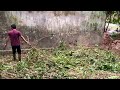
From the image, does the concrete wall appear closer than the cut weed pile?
No

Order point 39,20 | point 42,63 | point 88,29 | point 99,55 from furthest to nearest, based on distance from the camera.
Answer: point 88,29 → point 39,20 → point 99,55 → point 42,63

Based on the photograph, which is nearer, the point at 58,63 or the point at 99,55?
the point at 58,63

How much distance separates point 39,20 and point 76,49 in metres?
2.15

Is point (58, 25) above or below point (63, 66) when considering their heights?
above

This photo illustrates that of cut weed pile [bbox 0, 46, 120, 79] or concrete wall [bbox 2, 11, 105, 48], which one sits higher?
concrete wall [bbox 2, 11, 105, 48]

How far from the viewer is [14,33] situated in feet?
33.4

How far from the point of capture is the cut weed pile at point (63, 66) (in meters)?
8.73

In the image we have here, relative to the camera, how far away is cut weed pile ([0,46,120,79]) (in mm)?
8727

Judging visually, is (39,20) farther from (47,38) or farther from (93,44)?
(93,44)

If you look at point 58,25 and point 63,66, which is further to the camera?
point 58,25

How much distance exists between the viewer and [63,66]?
984 cm

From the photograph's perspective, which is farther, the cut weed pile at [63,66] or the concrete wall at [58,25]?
the concrete wall at [58,25]
